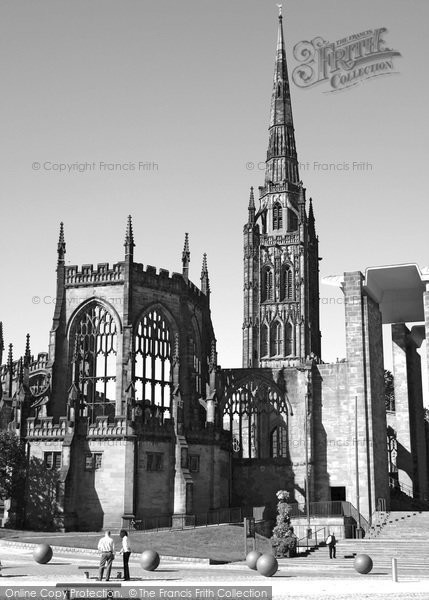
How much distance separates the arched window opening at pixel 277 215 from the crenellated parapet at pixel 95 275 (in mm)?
57292

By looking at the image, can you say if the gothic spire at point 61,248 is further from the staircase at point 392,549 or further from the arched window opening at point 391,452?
the arched window opening at point 391,452

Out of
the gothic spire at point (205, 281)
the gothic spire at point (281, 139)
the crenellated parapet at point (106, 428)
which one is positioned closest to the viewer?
the crenellated parapet at point (106, 428)

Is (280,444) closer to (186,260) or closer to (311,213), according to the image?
(186,260)

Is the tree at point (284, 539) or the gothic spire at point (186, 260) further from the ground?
the gothic spire at point (186, 260)

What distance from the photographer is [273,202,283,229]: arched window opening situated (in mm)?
119312

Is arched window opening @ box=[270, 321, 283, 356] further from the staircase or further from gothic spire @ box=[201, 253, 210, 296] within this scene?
the staircase

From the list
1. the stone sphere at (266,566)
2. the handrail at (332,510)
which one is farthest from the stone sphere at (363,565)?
the handrail at (332,510)

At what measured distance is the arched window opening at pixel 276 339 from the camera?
366 ft

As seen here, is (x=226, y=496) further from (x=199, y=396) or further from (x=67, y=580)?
(x=67, y=580)

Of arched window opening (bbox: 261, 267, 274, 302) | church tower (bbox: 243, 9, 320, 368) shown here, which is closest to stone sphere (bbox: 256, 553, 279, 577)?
church tower (bbox: 243, 9, 320, 368)

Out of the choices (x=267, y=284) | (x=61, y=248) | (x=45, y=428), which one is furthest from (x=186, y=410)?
(x=267, y=284)

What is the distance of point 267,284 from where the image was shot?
376ft

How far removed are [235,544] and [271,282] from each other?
6778cm

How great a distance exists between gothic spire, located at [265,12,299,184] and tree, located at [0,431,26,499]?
73.0 meters
